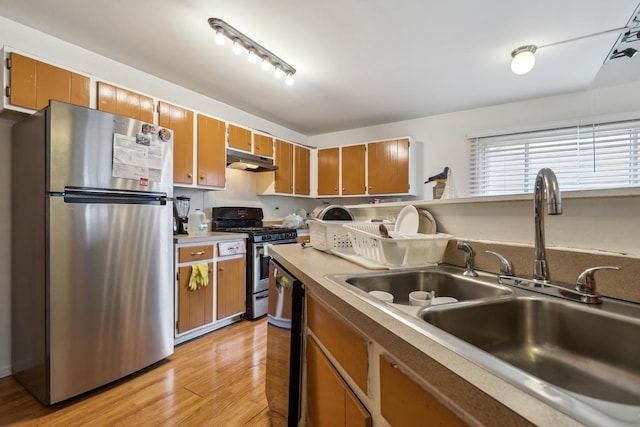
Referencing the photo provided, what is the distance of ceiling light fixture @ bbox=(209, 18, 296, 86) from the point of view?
199 centimetres

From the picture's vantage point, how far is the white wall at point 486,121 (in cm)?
291

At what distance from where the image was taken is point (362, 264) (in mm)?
1219

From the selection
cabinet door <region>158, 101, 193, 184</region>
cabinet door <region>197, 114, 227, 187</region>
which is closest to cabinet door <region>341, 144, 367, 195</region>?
cabinet door <region>197, 114, 227, 187</region>

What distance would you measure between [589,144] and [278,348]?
12.1ft

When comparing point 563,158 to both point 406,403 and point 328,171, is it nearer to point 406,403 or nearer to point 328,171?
point 328,171

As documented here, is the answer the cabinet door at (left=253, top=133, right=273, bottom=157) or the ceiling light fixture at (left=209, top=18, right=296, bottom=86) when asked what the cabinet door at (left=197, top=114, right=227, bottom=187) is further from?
the ceiling light fixture at (left=209, top=18, right=296, bottom=86)

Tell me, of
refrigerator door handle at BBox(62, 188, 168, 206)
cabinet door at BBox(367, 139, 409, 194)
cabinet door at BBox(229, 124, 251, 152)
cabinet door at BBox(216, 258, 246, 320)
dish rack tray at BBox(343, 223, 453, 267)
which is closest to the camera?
dish rack tray at BBox(343, 223, 453, 267)

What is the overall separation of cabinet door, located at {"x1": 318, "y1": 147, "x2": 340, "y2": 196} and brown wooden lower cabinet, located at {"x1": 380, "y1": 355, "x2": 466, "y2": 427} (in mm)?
3720

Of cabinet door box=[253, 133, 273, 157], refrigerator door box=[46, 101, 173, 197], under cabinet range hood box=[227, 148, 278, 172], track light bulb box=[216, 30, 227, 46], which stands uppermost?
track light bulb box=[216, 30, 227, 46]

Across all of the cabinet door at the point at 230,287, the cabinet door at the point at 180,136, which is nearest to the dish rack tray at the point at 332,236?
the cabinet door at the point at 230,287

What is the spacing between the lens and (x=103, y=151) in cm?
177

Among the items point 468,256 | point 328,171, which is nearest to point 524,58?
point 468,256

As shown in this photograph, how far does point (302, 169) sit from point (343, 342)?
12.0 feet

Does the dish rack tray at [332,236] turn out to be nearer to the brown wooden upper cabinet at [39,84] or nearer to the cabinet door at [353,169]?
the brown wooden upper cabinet at [39,84]
